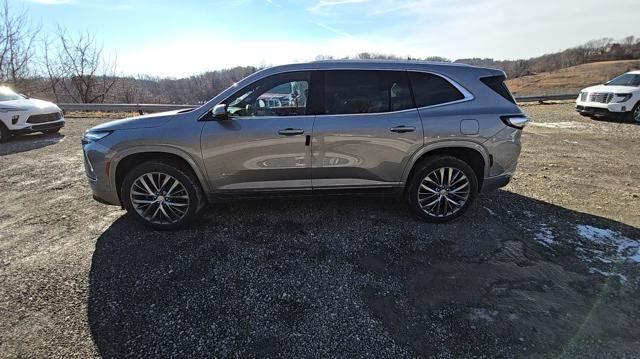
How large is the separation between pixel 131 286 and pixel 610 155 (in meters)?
9.01

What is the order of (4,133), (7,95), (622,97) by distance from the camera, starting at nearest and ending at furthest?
(4,133)
(7,95)
(622,97)

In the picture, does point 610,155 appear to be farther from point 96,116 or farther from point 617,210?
point 96,116

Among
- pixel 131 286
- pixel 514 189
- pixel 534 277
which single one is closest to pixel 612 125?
pixel 514 189

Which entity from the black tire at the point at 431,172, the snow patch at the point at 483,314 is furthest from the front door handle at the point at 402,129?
the snow patch at the point at 483,314

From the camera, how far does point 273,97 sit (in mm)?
3818

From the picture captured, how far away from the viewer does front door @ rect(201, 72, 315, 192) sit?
12.2 feet

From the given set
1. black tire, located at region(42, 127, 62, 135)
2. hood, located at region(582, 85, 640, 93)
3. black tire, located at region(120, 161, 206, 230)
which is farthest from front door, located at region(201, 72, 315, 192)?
hood, located at region(582, 85, 640, 93)

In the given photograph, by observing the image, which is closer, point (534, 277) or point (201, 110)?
point (534, 277)

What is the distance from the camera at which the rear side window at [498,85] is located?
4.02m

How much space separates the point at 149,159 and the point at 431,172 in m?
3.26

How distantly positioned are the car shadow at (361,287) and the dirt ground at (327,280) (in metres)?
0.01

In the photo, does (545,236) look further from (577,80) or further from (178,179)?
(577,80)

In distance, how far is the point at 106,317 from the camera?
2.62 metres

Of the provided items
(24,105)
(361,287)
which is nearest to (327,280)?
(361,287)
